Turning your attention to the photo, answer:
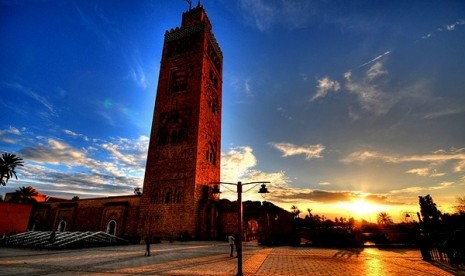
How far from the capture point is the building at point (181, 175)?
2306cm

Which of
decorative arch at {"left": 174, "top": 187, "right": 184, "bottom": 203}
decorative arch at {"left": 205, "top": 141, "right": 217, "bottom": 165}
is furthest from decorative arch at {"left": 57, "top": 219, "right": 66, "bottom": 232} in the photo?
decorative arch at {"left": 205, "top": 141, "right": 217, "bottom": 165}

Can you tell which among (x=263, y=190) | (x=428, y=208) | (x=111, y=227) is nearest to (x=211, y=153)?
(x=111, y=227)

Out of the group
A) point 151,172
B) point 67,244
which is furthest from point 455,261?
point 151,172

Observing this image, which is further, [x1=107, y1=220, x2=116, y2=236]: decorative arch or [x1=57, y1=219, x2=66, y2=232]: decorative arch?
[x1=57, y1=219, x2=66, y2=232]: decorative arch

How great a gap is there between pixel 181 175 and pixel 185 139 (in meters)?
4.04

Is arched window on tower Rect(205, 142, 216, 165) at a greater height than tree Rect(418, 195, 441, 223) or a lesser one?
greater

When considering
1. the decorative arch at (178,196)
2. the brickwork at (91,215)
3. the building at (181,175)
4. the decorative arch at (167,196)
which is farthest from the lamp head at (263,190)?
the brickwork at (91,215)

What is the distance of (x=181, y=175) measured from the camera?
80.6 feet

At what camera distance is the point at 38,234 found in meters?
19.3

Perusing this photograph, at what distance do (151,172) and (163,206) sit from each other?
4.24 meters

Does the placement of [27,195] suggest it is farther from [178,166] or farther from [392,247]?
[392,247]

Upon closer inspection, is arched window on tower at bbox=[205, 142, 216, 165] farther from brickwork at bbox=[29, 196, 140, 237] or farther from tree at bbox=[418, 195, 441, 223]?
tree at bbox=[418, 195, 441, 223]

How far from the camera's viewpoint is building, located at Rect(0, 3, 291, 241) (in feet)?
75.7

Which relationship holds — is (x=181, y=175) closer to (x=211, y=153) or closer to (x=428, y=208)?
(x=211, y=153)
